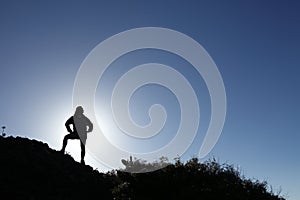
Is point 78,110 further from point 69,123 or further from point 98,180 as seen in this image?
point 98,180

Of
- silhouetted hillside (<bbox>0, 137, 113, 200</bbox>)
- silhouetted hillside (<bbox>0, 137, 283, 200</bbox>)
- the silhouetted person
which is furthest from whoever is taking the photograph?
the silhouetted person

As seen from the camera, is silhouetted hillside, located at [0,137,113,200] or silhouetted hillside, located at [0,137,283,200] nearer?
silhouetted hillside, located at [0,137,283,200]

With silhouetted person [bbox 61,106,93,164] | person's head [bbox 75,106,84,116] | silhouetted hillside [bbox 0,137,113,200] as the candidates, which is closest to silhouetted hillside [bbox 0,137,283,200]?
silhouetted hillside [bbox 0,137,113,200]

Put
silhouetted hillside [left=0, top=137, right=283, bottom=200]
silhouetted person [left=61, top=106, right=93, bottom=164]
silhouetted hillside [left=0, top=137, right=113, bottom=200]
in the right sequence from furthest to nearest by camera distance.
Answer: silhouetted person [left=61, top=106, right=93, bottom=164] → silhouetted hillside [left=0, top=137, right=113, bottom=200] → silhouetted hillside [left=0, top=137, right=283, bottom=200]

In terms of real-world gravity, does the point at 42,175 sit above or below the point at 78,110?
below

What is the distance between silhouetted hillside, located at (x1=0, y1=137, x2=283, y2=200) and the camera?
13.4 meters

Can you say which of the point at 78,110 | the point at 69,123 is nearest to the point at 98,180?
the point at 69,123

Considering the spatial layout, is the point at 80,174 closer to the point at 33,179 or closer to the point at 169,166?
the point at 33,179

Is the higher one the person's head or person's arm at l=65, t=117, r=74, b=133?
the person's head

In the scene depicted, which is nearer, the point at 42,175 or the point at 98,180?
the point at 42,175

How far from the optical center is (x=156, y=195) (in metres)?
13.4

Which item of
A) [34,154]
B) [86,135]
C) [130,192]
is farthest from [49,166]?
[130,192]

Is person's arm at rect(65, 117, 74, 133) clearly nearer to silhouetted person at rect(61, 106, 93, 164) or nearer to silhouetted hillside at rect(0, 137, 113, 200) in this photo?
silhouetted person at rect(61, 106, 93, 164)

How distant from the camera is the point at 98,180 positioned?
64.2 feet
